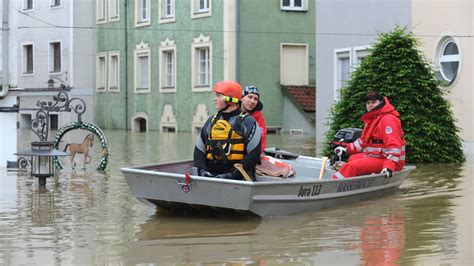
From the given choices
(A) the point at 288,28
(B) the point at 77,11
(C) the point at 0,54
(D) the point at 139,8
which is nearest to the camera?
(C) the point at 0,54

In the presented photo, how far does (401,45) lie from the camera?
20156 millimetres

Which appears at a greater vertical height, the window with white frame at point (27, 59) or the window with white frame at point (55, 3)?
the window with white frame at point (55, 3)

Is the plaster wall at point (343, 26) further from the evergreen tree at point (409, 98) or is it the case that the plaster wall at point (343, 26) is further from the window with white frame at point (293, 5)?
the window with white frame at point (293, 5)

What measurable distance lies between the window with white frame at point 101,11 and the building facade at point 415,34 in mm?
19382

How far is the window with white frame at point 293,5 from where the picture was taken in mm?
38344

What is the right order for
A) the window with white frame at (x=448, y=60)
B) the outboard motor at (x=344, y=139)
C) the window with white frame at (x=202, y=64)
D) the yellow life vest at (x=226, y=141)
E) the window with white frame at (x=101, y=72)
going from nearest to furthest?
the yellow life vest at (x=226, y=141) < the outboard motor at (x=344, y=139) < the window with white frame at (x=448, y=60) < the window with white frame at (x=202, y=64) < the window with white frame at (x=101, y=72)

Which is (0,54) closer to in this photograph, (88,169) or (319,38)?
(88,169)

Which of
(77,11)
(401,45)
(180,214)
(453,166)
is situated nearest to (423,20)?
(401,45)

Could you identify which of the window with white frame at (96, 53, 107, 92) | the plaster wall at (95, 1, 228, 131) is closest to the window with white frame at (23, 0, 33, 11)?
the plaster wall at (95, 1, 228, 131)

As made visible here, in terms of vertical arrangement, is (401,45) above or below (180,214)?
above

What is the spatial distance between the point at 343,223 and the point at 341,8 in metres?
16.5

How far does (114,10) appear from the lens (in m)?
45.1

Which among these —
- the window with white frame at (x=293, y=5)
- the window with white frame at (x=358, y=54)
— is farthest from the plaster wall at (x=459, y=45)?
the window with white frame at (x=293, y=5)

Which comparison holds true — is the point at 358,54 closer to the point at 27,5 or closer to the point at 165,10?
the point at 165,10
